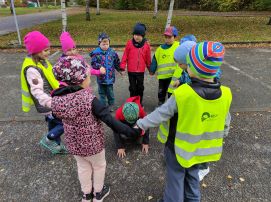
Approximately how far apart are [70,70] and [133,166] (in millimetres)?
1850

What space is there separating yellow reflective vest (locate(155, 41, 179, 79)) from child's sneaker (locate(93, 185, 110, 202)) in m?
2.32

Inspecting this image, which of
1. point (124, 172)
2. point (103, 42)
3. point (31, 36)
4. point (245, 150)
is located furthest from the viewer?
point (103, 42)

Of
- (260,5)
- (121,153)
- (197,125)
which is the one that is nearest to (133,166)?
(121,153)

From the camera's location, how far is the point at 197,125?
2.16 metres

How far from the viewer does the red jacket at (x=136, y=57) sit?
15.1ft

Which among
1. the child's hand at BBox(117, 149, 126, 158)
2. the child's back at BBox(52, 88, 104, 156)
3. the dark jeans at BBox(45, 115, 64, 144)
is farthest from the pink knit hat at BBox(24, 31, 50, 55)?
the child's hand at BBox(117, 149, 126, 158)

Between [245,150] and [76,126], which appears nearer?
[76,126]

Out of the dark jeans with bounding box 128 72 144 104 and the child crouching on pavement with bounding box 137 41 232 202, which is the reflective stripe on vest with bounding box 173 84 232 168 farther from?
the dark jeans with bounding box 128 72 144 104

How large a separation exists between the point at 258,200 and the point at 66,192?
7.35 ft

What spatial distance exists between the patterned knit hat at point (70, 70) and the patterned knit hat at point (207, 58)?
0.94 m

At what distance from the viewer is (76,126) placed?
2352 mm

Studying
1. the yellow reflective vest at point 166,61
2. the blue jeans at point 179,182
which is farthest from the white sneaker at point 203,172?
the yellow reflective vest at point 166,61

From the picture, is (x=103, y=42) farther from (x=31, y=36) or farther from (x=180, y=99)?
(x=180, y=99)

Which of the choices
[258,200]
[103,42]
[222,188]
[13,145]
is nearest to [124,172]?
[222,188]
